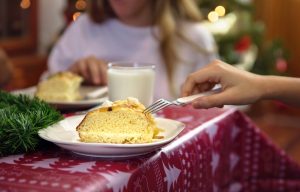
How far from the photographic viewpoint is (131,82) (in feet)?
4.35

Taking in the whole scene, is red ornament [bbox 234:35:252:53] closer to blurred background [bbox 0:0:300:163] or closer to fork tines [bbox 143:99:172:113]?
blurred background [bbox 0:0:300:163]

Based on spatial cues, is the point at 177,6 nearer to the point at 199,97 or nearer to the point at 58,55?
the point at 58,55

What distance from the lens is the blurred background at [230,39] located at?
352 centimetres

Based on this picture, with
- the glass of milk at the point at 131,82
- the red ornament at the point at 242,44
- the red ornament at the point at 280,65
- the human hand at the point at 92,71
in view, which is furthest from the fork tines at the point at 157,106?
the red ornament at the point at 280,65

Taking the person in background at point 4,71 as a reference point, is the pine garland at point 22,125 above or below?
above

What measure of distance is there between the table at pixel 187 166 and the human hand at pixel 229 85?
0.11m

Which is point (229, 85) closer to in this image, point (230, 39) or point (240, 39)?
point (230, 39)

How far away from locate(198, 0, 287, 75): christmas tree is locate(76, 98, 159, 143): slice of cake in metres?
2.64

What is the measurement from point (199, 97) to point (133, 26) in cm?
116

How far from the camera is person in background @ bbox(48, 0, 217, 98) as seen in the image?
2.01m

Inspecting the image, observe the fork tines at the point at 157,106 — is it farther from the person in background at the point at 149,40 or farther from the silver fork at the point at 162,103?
the person in background at the point at 149,40

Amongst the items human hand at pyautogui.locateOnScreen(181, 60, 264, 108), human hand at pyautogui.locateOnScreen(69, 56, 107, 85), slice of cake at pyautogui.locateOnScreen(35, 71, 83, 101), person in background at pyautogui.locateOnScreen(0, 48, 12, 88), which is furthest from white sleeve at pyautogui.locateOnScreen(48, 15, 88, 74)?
human hand at pyautogui.locateOnScreen(181, 60, 264, 108)

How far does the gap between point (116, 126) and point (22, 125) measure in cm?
16

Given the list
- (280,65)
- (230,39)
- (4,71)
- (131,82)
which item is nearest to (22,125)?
(131,82)
